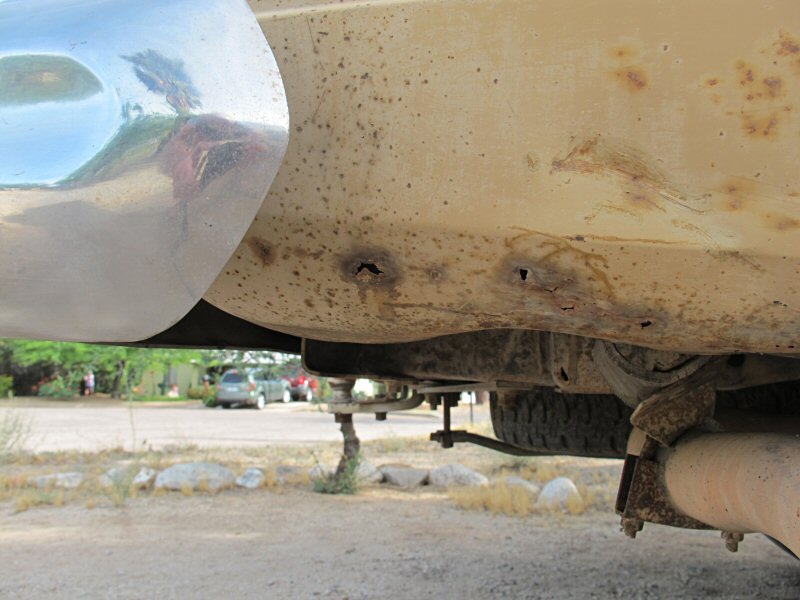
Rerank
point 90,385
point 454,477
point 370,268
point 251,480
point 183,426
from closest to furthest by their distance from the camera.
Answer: point 370,268 < point 251,480 < point 454,477 < point 183,426 < point 90,385

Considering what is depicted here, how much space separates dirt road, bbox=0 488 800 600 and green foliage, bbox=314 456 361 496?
0.81 meters

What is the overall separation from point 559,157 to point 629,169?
10cm

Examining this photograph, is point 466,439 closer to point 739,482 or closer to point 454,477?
point 739,482

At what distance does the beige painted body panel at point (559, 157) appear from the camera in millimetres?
1175

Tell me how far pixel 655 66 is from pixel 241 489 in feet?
23.0

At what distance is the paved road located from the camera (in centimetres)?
1184

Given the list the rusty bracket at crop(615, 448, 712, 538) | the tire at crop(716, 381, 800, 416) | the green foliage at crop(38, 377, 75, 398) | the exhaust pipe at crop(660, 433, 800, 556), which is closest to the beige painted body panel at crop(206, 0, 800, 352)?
the exhaust pipe at crop(660, 433, 800, 556)

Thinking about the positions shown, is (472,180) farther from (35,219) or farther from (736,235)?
(35,219)

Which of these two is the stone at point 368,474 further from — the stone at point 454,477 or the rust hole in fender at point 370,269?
the rust hole in fender at point 370,269

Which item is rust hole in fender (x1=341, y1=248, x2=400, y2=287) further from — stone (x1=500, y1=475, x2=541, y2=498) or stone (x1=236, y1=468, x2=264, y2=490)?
stone (x1=236, y1=468, x2=264, y2=490)

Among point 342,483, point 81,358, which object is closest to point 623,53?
point 342,483

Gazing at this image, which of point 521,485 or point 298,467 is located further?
point 298,467

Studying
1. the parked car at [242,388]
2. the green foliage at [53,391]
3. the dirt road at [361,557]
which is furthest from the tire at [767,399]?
the green foliage at [53,391]

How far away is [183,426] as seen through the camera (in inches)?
602
